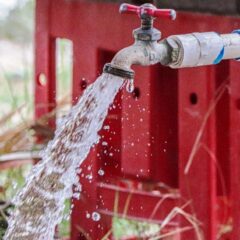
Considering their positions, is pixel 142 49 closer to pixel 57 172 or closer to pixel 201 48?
pixel 201 48

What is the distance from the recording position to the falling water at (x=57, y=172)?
4.47ft

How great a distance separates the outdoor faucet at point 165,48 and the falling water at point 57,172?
0.08 m

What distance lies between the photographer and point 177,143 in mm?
1882

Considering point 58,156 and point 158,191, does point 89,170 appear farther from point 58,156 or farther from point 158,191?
point 58,156

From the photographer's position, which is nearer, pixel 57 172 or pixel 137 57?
pixel 137 57

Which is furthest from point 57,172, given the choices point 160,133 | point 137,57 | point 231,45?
point 160,133

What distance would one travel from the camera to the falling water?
1.36 m

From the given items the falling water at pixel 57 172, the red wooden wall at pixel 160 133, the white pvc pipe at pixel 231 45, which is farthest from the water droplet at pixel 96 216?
the white pvc pipe at pixel 231 45

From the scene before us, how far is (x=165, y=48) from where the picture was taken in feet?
4.38

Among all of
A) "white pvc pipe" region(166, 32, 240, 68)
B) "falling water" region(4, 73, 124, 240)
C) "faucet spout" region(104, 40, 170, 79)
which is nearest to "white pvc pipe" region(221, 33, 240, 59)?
"white pvc pipe" region(166, 32, 240, 68)

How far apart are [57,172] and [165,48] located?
0.27 m

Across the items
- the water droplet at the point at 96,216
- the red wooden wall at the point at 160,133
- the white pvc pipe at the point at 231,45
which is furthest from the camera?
the water droplet at the point at 96,216

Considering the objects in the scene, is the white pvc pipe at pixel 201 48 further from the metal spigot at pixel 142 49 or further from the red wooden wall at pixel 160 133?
the red wooden wall at pixel 160 133

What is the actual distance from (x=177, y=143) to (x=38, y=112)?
1.33 feet
